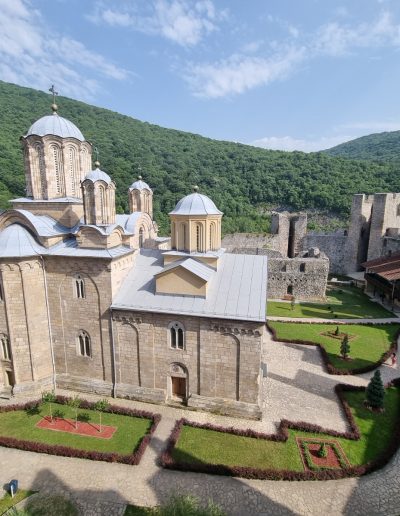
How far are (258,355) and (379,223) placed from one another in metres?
32.0

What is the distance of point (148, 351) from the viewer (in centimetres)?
1346

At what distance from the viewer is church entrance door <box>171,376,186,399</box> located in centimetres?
1368

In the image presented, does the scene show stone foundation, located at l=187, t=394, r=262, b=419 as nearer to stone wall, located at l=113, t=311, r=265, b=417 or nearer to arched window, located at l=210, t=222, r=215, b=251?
stone wall, located at l=113, t=311, r=265, b=417

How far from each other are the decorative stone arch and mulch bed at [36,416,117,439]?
2.84 metres

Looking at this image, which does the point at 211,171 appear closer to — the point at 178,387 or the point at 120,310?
the point at 120,310

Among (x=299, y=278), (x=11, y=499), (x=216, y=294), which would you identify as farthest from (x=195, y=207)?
(x=299, y=278)

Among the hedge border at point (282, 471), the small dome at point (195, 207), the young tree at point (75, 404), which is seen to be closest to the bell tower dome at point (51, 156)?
the small dome at point (195, 207)

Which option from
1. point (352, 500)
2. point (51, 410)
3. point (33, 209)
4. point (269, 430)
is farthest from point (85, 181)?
point (352, 500)

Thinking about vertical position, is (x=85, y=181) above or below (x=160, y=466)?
above

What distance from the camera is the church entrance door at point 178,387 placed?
13.7 m

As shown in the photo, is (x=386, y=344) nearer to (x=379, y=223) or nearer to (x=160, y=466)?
(x=160, y=466)

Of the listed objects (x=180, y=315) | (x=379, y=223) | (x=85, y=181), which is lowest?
(x=180, y=315)

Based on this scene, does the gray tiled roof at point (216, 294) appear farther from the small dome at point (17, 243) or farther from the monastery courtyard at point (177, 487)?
the monastery courtyard at point (177, 487)

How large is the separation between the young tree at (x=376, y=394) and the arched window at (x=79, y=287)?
1378 centimetres
